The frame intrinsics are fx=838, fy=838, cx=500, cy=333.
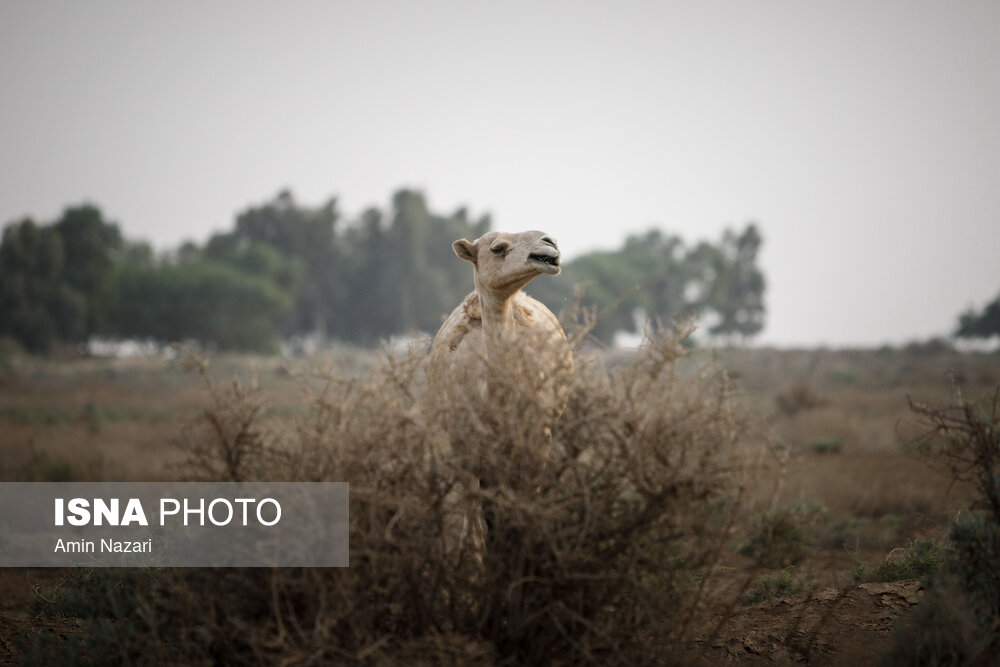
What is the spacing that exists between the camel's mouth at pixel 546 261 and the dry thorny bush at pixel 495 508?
1087mm

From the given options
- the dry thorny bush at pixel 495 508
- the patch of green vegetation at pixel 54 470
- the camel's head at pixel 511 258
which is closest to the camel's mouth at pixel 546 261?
the camel's head at pixel 511 258

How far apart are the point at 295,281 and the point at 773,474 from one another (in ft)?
189

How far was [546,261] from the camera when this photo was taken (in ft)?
18.8

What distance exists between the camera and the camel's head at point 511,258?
5.70m

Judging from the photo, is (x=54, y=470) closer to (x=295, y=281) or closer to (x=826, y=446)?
(x=826, y=446)

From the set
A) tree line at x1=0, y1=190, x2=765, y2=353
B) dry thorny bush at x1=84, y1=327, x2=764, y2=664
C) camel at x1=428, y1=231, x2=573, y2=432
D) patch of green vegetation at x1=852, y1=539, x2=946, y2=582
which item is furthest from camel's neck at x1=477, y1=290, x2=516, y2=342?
tree line at x1=0, y1=190, x2=765, y2=353

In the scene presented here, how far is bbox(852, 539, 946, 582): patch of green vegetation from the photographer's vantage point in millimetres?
7211

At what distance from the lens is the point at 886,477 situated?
546 inches

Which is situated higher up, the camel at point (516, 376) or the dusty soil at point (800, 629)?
the camel at point (516, 376)

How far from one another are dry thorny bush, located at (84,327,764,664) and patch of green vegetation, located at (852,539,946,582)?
3.53 meters

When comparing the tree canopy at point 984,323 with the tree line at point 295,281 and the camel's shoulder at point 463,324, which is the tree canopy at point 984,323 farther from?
the camel's shoulder at point 463,324

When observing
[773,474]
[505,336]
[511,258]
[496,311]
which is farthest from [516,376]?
[773,474]

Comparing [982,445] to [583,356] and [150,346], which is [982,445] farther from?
[150,346]

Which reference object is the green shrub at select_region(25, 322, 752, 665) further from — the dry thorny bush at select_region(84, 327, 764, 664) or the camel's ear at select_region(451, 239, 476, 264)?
the camel's ear at select_region(451, 239, 476, 264)
